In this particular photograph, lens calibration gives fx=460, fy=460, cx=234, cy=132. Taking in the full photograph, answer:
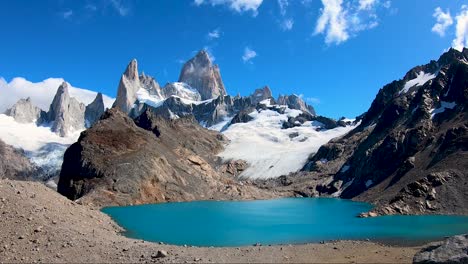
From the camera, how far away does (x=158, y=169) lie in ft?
416

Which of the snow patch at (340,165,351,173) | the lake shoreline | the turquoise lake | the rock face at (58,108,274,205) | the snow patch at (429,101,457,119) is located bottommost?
the lake shoreline

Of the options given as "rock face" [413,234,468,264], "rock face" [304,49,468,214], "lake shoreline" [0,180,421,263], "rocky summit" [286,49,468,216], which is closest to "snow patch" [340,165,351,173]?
"rocky summit" [286,49,468,216]

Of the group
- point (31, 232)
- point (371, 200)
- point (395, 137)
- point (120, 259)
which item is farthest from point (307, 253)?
point (395, 137)

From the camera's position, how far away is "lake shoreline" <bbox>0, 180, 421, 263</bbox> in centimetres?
3161

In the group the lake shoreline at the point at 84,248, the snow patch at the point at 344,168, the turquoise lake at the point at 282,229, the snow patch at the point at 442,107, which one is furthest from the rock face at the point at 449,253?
the snow patch at the point at 344,168

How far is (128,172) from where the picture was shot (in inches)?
4670

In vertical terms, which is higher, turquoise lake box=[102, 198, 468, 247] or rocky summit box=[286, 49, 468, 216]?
rocky summit box=[286, 49, 468, 216]

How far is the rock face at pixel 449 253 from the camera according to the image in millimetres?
28594

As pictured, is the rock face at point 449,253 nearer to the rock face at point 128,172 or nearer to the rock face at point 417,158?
the rock face at point 417,158

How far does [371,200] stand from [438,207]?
109ft

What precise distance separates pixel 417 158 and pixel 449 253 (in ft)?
312

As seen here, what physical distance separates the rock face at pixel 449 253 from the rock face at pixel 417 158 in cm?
5287

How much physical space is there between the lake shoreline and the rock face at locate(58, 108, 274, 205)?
60674 mm

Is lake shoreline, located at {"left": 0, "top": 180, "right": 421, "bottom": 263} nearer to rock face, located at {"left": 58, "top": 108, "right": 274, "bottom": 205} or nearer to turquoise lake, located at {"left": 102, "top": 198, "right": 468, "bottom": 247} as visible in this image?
turquoise lake, located at {"left": 102, "top": 198, "right": 468, "bottom": 247}
